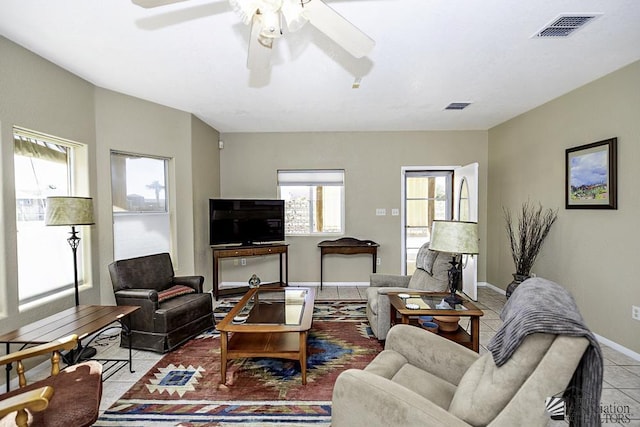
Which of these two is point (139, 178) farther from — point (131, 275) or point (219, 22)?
point (219, 22)

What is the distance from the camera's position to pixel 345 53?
2564mm

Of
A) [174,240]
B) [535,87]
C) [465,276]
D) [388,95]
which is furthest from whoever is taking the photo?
[465,276]

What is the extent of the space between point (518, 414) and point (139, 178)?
4.18 m

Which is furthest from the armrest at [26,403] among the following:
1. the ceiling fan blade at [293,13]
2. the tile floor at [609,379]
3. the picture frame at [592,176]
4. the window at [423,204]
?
the window at [423,204]

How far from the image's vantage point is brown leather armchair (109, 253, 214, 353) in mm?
2842

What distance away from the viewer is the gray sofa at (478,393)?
1.04 m

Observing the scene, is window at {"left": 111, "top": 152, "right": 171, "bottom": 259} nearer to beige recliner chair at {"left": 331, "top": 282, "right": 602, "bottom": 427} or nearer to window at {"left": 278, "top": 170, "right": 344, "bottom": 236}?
window at {"left": 278, "top": 170, "right": 344, "bottom": 236}

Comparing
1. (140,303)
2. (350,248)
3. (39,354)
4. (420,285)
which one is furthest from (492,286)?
(39,354)

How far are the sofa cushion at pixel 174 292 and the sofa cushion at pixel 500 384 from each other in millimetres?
2844

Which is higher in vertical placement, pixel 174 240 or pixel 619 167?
pixel 619 167

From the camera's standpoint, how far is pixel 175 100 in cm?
366

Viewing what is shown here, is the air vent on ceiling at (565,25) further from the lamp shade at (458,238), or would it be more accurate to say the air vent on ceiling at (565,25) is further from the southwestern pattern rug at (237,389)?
the southwestern pattern rug at (237,389)

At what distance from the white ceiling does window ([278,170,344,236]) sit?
1.45 m

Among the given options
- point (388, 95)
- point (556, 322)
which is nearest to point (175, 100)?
point (388, 95)
